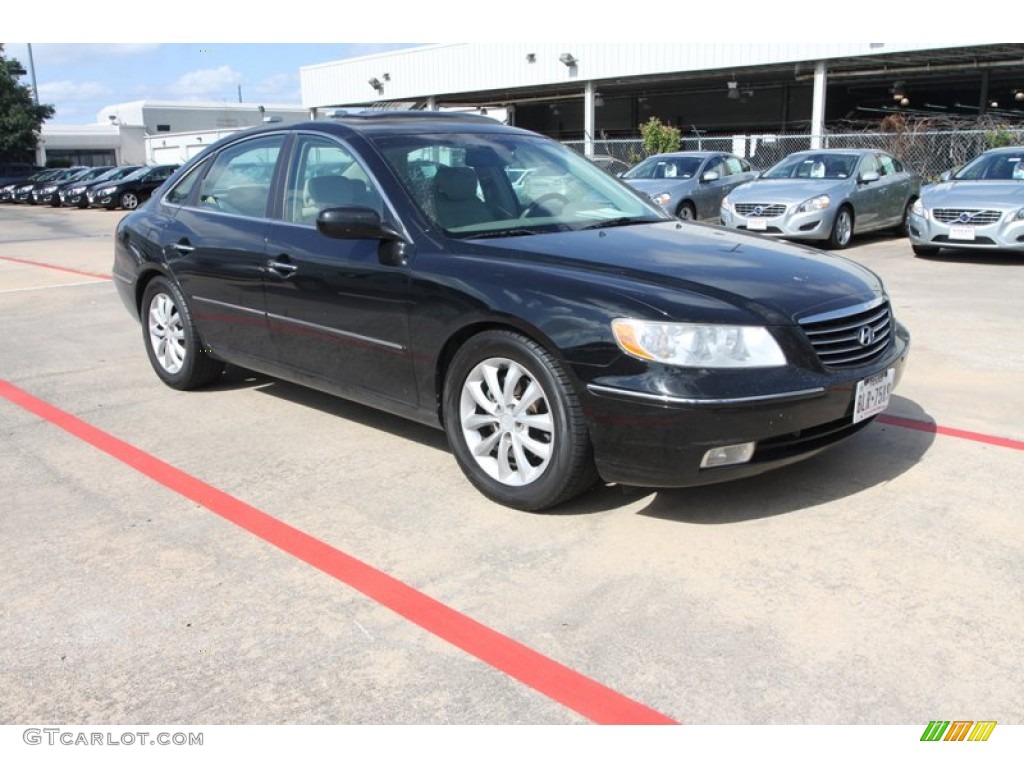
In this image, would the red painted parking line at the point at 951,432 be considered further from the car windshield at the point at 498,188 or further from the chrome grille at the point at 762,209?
the chrome grille at the point at 762,209

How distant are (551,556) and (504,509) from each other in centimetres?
50

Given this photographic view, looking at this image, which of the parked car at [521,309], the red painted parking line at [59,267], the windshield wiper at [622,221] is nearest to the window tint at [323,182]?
the parked car at [521,309]

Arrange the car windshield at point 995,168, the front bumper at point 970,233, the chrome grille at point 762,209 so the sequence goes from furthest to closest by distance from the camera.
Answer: the chrome grille at point 762,209 < the car windshield at point 995,168 < the front bumper at point 970,233

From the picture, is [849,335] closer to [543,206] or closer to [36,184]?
[543,206]

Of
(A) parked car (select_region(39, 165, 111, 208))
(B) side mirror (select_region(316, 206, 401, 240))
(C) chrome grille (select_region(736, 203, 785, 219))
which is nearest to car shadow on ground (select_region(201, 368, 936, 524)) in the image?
(B) side mirror (select_region(316, 206, 401, 240))

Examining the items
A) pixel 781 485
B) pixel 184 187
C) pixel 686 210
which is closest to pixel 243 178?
pixel 184 187

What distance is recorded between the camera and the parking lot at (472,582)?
2625 millimetres

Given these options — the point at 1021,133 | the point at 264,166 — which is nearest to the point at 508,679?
the point at 264,166

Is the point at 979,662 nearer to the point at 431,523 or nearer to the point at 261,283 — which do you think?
the point at 431,523

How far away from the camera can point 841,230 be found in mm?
13219

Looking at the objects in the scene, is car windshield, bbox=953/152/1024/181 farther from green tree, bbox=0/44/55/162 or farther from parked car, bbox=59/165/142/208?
Answer: green tree, bbox=0/44/55/162

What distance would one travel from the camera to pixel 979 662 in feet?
8.92

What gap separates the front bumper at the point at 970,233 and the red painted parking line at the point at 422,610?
33.4 ft

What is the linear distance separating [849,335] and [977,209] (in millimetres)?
8960
